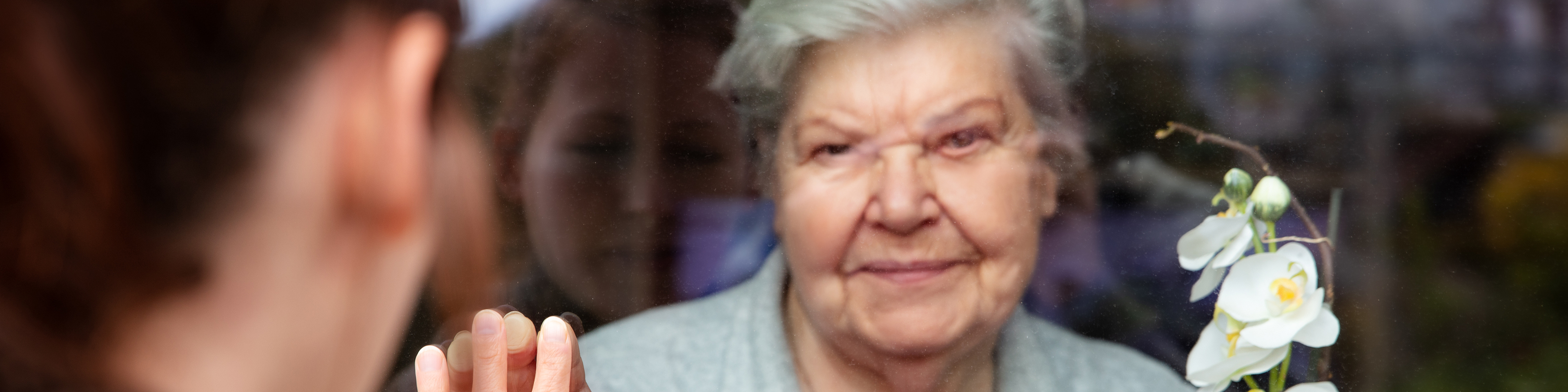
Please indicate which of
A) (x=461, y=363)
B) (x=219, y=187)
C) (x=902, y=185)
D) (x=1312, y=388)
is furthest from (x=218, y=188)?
(x=1312, y=388)

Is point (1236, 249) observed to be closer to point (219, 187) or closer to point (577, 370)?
point (577, 370)

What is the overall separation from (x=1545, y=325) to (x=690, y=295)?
0.97m

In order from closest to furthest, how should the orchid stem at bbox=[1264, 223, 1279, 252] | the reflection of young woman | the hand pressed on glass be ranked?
the reflection of young woman
the hand pressed on glass
the orchid stem at bbox=[1264, 223, 1279, 252]

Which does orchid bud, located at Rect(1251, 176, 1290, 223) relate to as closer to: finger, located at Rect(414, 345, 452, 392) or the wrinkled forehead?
the wrinkled forehead

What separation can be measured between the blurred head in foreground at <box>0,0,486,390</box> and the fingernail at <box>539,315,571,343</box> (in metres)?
0.19

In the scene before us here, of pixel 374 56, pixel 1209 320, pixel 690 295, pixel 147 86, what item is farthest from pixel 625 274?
pixel 1209 320

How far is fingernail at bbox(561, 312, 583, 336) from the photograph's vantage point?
966 millimetres

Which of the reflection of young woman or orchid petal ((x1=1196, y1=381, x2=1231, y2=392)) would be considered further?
orchid petal ((x1=1196, y1=381, x2=1231, y2=392))

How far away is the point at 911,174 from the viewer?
885 millimetres

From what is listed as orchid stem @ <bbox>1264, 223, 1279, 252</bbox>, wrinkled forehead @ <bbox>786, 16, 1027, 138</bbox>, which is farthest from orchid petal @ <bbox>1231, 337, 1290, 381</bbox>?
wrinkled forehead @ <bbox>786, 16, 1027, 138</bbox>

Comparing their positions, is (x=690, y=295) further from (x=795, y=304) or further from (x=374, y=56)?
(x=374, y=56)

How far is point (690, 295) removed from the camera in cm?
→ 96

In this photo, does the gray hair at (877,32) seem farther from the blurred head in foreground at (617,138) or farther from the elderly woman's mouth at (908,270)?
the elderly woman's mouth at (908,270)

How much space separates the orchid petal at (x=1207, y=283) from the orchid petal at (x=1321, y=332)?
95mm
